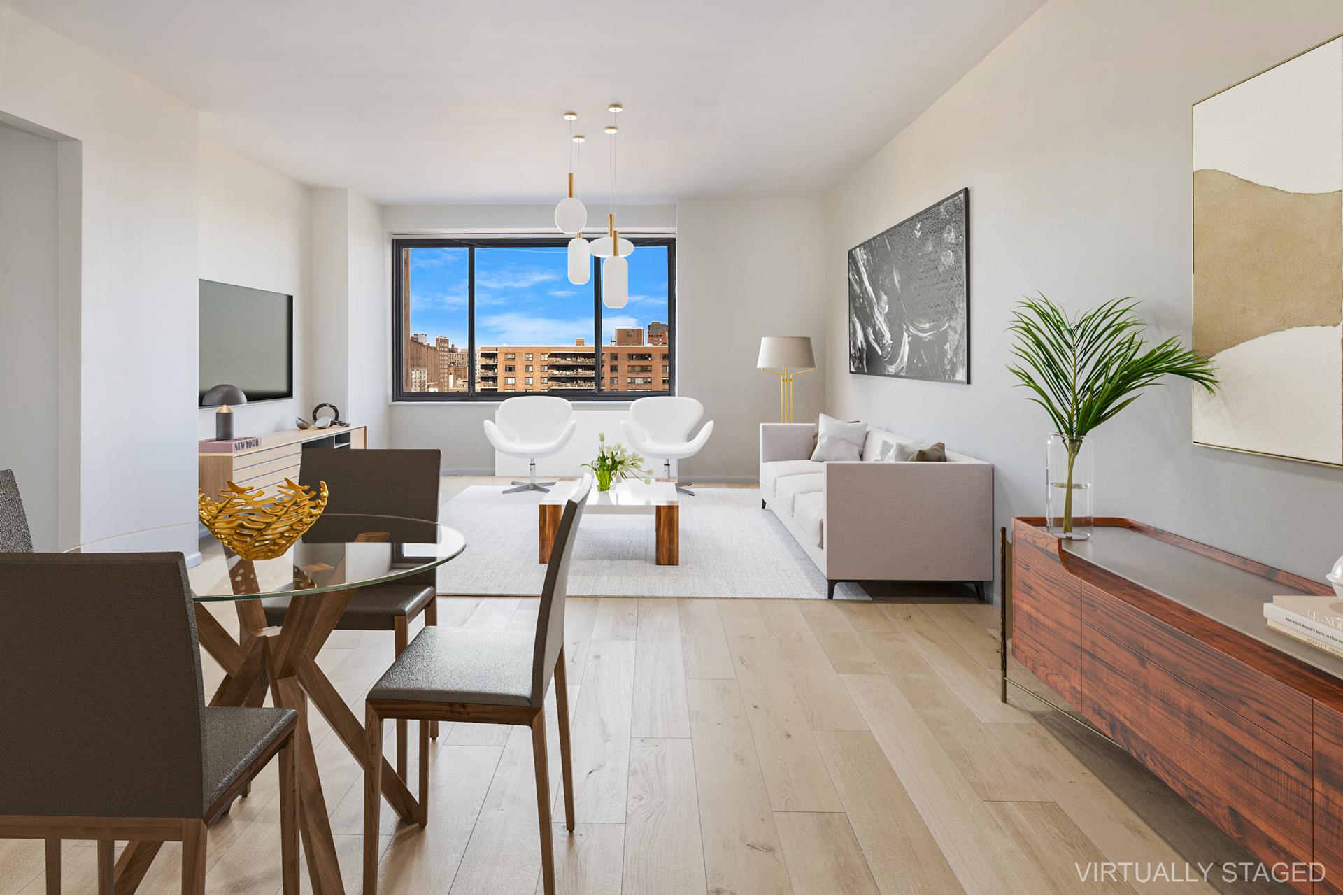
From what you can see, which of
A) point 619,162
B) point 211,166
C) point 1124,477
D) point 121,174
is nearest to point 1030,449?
Result: point 1124,477

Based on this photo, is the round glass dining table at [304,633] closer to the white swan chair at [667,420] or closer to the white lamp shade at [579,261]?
the white lamp shade at [579,261]

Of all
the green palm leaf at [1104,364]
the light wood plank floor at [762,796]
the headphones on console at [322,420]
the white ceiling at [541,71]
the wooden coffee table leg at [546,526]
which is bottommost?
the light wood plank floor at [762,796]

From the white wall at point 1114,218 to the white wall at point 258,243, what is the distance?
4676mm

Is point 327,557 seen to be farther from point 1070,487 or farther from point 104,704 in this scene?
point 1070,487

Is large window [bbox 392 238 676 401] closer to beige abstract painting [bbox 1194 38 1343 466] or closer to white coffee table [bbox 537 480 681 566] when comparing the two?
white coffee table [bbox 537 480 681 566]

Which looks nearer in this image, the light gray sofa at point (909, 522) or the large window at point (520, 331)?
the light gray sofa at point (909, 522)

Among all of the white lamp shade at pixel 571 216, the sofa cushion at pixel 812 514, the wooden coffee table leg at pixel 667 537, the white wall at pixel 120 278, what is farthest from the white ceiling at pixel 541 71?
the wooden coffee table leg at pixel 667 537

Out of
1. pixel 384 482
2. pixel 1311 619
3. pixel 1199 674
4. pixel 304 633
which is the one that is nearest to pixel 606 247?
pixel 384 482

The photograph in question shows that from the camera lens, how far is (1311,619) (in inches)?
66.9

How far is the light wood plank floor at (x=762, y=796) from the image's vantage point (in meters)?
1.91

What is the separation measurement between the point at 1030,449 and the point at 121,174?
4735 millimetres

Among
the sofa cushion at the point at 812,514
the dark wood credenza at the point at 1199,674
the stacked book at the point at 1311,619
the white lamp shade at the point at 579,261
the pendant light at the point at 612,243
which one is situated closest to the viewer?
the dark wood credenza at the point at 1199,674

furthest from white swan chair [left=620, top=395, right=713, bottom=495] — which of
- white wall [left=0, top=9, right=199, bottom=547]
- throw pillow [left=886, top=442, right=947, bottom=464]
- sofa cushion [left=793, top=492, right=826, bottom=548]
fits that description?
white wall [left=0, top=9, right=199, bottom=547]

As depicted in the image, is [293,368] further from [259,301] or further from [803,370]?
[803,370]
